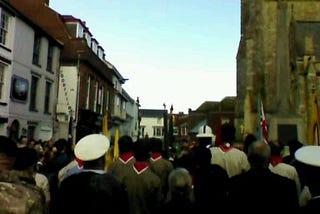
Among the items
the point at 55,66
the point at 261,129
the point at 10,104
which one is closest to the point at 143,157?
the point at 261,129

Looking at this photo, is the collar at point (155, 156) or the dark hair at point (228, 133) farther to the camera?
the collar at point (155, 156)

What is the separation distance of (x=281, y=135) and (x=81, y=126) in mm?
21148

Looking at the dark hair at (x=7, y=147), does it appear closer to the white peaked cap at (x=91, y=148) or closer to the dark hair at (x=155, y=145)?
the white peaked cap at (x=91, y=148)

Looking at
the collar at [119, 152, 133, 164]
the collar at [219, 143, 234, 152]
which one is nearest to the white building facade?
the collar at [119, 152, 133, 164]

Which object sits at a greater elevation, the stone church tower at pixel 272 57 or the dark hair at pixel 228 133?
the stone church tower at pixel 272 57

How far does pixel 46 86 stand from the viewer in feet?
93.6

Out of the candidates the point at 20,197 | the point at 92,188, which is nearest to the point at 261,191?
the point at 92,188

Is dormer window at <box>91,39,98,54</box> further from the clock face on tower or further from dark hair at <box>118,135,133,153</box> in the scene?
dark hair at <box>118,135,133,153</box>

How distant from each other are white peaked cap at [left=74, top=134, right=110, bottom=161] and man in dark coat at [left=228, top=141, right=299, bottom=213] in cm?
126

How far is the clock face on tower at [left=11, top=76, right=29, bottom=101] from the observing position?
76.2 feet

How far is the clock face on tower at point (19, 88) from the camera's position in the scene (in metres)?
23.2

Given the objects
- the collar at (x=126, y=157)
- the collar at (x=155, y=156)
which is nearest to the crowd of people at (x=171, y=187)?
the collar at (x=126, y=157)

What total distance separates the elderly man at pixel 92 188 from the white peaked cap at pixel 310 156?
5.17 feet

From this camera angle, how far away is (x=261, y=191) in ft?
11.3
